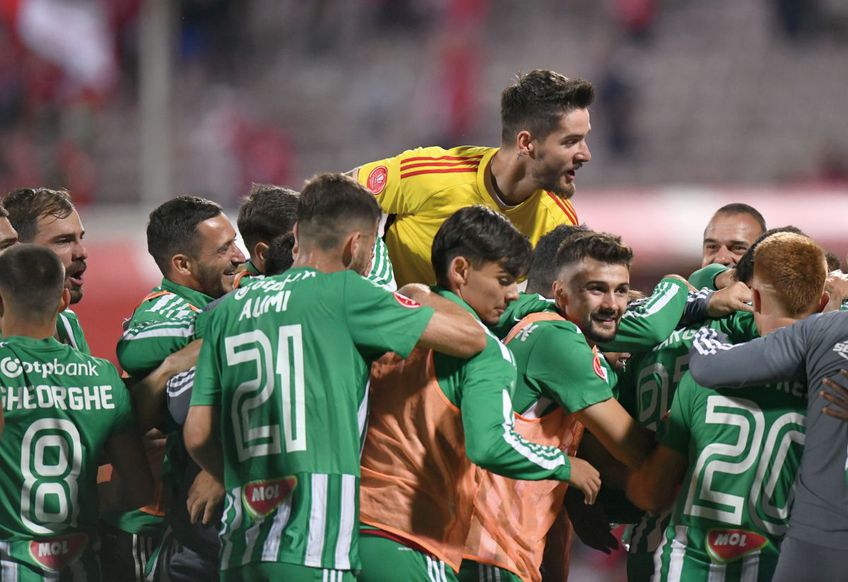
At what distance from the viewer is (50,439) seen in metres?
4.18

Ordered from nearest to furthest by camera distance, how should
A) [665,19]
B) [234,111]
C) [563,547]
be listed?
[563,547] < [234,111] < [665,19]

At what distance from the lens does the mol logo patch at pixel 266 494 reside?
145 inches

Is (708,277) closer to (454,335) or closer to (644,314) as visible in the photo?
(644,314)

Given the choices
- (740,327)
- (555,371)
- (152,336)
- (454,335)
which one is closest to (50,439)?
(152,336)

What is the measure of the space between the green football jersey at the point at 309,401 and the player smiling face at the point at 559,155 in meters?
1.78

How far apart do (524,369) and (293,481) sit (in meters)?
0.94

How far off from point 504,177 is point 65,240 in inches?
70.9

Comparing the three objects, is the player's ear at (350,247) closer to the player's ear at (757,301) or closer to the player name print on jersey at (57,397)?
the player name print on jersey at (57,397)

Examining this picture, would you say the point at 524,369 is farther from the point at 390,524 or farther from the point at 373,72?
the point at 373,72

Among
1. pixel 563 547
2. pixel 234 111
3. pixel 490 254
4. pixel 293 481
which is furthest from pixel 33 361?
pixel 234 111

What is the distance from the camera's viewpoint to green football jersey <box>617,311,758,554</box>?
4.60m

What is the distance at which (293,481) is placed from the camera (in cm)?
367

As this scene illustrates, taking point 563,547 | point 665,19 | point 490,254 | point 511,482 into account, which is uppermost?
point 665,19

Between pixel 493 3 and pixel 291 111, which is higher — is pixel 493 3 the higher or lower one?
the higher one
